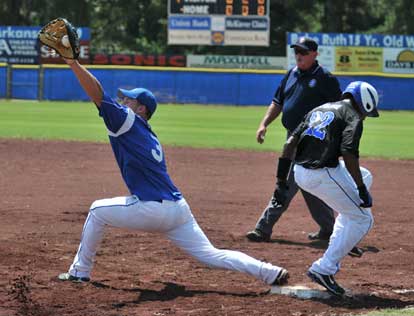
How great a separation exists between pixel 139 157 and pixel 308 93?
2776 millimetres

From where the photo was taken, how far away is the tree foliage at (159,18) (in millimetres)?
55406

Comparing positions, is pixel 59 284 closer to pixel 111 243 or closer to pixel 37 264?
pixel 37 264

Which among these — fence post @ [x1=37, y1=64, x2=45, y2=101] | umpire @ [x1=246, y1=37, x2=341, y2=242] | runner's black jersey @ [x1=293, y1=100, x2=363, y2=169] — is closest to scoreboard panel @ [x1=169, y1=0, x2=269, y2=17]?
fence post @ [x1=37, y1=64, x2=45, y2=101]

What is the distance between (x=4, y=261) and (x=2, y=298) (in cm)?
133

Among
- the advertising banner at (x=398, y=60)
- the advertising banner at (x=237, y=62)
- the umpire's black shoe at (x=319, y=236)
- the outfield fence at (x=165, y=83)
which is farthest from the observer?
the advertising banner at (x=237, y=62)

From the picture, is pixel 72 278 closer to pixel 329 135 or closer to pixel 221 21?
pixel 329 135

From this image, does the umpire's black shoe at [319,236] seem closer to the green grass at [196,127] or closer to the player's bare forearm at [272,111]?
the player's bare forearm at [272,111]

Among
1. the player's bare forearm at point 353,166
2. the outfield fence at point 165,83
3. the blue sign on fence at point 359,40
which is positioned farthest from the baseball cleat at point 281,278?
the blue sign on fence at point 359,40

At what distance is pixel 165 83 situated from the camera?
3569 cm

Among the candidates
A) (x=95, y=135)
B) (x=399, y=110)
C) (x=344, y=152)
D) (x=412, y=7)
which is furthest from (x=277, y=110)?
(x=412, y=7)

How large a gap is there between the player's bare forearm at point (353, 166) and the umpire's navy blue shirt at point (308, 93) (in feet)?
7.84

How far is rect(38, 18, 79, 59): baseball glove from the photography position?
6.07m

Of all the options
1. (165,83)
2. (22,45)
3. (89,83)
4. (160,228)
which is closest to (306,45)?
(160,228)

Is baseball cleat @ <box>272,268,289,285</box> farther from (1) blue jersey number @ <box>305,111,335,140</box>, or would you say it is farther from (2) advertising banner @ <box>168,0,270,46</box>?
(2) advertising banner @ <box>168,0,270,46</box>
